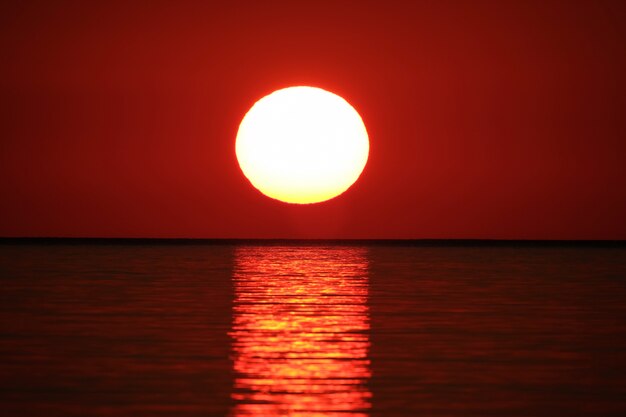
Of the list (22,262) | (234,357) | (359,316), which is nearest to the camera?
(234,357)

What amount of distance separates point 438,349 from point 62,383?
2866mm

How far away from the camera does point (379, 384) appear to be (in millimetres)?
6066

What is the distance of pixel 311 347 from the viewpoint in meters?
7.57

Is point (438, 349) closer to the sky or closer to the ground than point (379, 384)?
closer to the sky

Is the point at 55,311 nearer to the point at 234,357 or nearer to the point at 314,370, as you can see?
the point at 234,357

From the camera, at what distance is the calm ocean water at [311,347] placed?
218 inches

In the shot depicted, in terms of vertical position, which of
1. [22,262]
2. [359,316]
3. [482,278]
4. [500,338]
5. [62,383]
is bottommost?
[62,383]

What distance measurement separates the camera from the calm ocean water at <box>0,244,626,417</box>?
554 centimetres

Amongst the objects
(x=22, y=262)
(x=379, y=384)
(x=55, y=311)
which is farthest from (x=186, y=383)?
(x=22, y=262)

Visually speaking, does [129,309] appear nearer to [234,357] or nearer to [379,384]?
[234,357]

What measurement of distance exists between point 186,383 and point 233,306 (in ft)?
15.5

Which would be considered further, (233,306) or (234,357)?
(233,306)

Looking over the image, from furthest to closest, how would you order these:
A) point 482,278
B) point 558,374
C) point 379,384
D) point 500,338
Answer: point 482,278 < point 500,338 < point 558,374 < point 379,384

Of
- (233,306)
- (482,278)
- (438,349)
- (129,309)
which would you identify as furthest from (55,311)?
(482,278)
